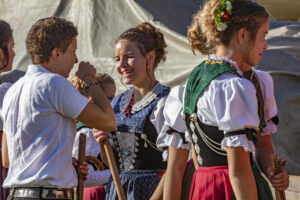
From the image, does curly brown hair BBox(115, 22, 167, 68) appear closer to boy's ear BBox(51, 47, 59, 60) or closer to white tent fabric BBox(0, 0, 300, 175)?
boy's ear BBox(51, 47, 59, 60)

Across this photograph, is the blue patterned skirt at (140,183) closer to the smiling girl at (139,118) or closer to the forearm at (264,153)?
the smiling girl at (139,118)

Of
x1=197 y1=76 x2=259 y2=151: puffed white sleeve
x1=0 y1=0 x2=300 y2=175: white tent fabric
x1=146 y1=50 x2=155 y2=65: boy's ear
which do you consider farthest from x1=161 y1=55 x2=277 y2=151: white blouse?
x1=0 y1=0 x2=300 y2=175: white tent fabric

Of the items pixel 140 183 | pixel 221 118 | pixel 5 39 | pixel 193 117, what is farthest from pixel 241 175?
pixel 5 39

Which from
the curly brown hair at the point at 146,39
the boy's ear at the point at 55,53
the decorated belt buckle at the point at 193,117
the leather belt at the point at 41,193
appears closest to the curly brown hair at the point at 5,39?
the curly brown hair at the point at 146,39

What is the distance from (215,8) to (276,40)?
2.90 metres

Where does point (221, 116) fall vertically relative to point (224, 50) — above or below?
below

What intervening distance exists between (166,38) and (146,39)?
89.3 inches

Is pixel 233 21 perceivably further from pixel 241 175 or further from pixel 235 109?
pixel 241 175

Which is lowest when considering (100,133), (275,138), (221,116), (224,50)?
(275,138)

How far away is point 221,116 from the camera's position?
2.21m

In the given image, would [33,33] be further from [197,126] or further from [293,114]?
[293,114]

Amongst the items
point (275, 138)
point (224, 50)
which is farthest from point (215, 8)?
point (275, 138)

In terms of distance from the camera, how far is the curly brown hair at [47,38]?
2.75 meters

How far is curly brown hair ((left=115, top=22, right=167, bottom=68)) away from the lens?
3230mm
